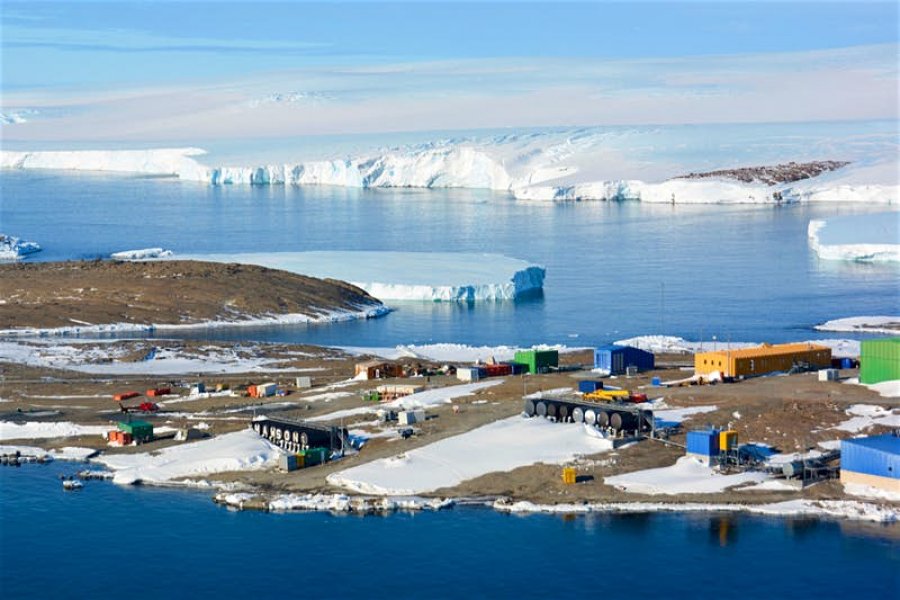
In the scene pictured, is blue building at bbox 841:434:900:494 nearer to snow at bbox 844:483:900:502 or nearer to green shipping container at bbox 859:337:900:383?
snow at bbox 844:483:900:502

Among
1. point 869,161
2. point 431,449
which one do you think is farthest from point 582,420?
point 869,161

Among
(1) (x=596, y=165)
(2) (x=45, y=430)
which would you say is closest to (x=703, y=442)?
(2) (x=45, y=430)

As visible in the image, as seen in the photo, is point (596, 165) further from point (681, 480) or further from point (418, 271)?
point (681, 480)

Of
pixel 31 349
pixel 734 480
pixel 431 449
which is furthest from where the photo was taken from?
pixel 31 349

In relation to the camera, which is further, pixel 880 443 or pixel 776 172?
pixel 776 172

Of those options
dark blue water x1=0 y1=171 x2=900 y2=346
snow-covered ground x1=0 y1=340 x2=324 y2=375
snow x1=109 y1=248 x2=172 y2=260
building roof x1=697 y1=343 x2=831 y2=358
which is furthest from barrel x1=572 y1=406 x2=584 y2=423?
snow x1=109 y1=248 x2=172 y2=260

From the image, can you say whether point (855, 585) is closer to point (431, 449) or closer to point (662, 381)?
point (431, 449)
